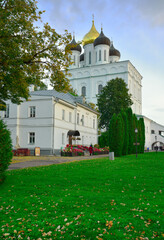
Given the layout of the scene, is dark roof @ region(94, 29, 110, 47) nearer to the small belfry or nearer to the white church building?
the white church building

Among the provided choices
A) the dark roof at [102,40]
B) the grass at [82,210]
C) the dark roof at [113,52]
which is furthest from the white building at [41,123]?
the dark roof at [113,52]

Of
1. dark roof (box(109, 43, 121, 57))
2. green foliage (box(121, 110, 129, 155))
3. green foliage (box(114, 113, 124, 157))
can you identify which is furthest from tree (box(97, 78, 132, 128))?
dark roof (box(109, 43, 121, 57))

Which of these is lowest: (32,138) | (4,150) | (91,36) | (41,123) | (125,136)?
(4,150)

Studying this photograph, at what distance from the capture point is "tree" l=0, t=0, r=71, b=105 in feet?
42.9

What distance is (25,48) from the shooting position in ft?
45.6

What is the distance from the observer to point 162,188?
855cm

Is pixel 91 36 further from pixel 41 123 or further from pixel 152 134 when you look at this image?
pixel 41 123

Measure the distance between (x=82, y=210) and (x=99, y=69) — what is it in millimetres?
71979

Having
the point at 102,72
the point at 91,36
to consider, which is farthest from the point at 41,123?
the point at 91,36

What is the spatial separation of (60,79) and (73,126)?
22370 millimetres

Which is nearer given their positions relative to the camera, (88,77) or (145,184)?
(145,184)

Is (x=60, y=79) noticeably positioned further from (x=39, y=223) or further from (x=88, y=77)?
(x=88, y=77)

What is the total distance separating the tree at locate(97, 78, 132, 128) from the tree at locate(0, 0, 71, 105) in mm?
34637

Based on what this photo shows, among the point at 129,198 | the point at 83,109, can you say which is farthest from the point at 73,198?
the point at 83,109
